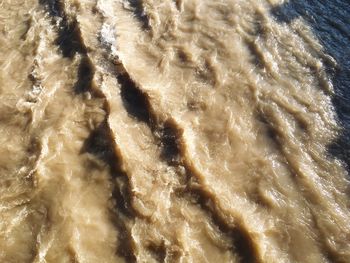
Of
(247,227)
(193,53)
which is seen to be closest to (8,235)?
(247,227)

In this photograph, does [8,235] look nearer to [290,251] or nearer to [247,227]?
[247,227]

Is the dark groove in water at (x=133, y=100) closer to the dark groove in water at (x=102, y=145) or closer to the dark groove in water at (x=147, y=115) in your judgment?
the dark groove in water at (x=147, y=115)

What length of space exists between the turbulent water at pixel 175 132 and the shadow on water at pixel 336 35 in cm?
4

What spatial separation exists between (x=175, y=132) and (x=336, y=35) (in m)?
4.25

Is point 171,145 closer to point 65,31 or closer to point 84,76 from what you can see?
point 84,76

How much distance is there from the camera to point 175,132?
19.6ft

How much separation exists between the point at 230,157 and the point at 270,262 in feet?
5.39

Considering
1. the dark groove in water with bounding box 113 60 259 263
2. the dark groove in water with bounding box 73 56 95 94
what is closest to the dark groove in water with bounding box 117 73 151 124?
the dark groove in water with bounding box 113 60 259 263

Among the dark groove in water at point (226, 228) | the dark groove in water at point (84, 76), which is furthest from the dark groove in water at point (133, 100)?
the dark groove in water at point (226, 228)

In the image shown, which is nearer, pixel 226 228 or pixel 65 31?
pixel 226 228

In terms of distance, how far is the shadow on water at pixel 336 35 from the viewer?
5.95 meters

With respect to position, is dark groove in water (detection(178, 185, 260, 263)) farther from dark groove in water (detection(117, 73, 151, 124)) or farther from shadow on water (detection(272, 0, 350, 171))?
shadow on water (detection(272, 0, 350, 171))

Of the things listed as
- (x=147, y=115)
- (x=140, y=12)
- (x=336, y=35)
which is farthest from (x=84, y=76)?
(x=336, y=35)

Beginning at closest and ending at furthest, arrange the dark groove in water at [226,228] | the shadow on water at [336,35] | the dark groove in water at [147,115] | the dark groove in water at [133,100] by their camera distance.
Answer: the dark groove in water at [226,228], the dark groove in water at [147,115], the shadow on water at [336,35], the dark groove in water at [133,100]
